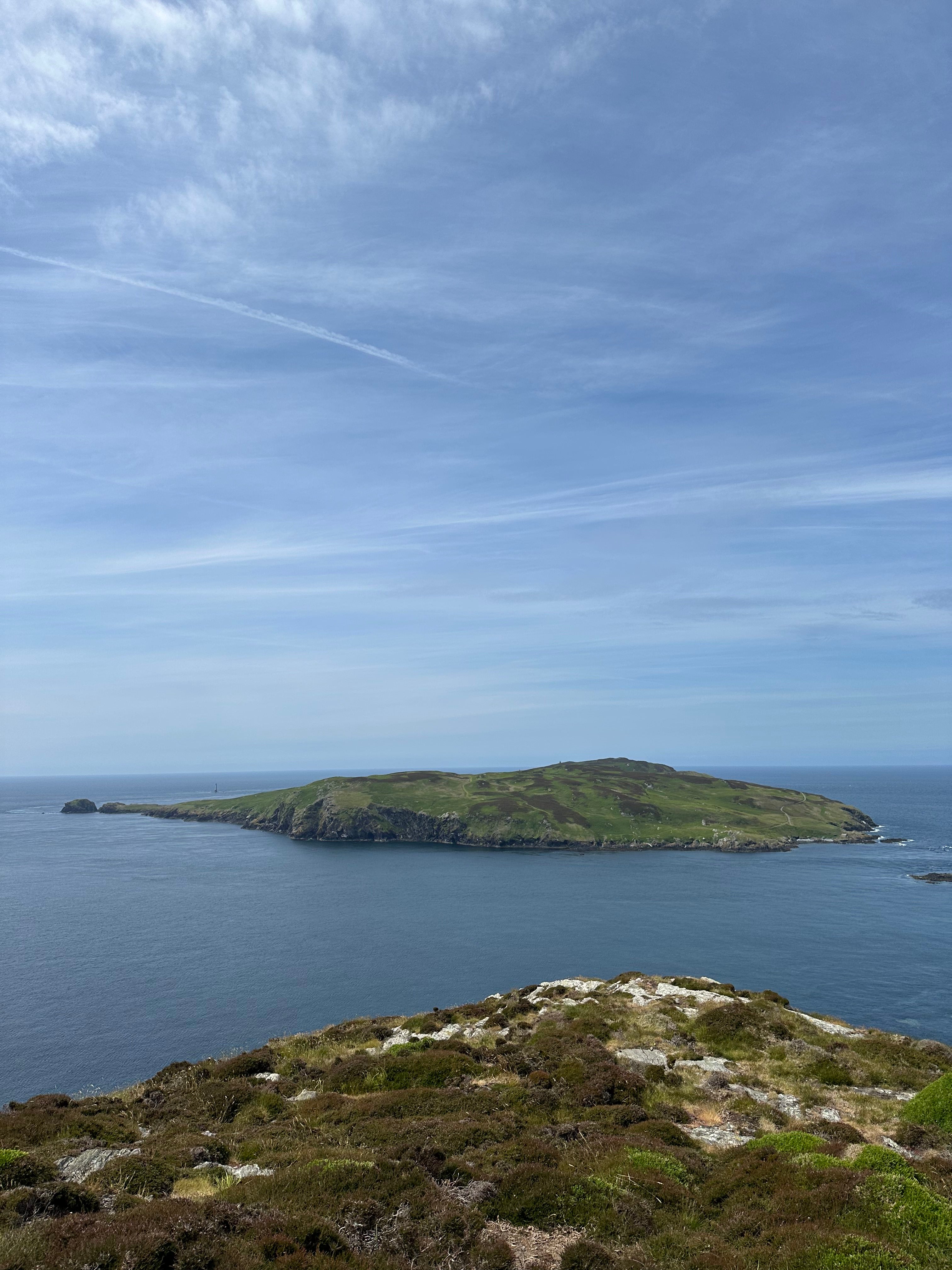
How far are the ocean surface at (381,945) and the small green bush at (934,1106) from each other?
66.9 m

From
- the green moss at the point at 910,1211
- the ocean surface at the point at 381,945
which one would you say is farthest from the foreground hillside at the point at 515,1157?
the ocean surface at the point at 381,945

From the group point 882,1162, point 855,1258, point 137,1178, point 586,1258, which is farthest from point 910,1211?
point 137,1178

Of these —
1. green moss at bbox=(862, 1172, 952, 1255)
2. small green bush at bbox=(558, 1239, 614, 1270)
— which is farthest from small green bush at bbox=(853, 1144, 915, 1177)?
small green bush at bbox=(558, 1239, 614, 1270)

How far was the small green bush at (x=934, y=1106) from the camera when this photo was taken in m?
24.2

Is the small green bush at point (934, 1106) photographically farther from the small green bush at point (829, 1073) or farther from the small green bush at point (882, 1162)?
the small green bush at point (882, 1162)

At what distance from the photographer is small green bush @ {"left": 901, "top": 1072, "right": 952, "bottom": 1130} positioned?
2420 centimetres

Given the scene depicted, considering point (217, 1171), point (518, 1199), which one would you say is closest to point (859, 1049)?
point (518, 1199)

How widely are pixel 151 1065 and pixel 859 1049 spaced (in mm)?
70334

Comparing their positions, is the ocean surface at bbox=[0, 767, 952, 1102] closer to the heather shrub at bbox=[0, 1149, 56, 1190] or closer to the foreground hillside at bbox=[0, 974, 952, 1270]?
the foreground hillside at bbox=[0, 974, 952, 1270]

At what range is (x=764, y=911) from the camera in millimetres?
139000

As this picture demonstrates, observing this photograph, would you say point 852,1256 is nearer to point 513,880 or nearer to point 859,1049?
point 859,1049

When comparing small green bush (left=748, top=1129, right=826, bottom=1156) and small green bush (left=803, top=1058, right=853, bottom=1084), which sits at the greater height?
small green bush (left=748, top=1129, right=826, bottom=1156)

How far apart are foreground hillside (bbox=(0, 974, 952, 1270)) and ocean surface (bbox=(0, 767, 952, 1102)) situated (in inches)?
2093

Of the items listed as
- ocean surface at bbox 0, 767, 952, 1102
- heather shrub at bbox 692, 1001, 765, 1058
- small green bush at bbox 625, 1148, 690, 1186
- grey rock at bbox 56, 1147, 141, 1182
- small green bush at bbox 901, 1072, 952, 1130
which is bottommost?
ocean surface at bbox 0, 767, 952, 1102
